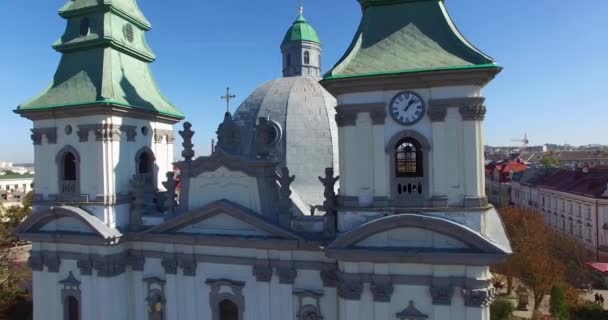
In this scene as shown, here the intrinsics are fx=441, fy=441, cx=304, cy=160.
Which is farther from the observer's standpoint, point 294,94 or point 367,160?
point 294,94

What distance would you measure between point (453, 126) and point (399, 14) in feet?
16.9

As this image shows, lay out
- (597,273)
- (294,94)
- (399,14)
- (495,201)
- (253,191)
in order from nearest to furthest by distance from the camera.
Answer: (399,14) → (253,191) → (294,94) → (597,273) → (495,201)

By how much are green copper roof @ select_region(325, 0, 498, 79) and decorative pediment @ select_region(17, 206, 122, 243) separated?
1283 centimetres

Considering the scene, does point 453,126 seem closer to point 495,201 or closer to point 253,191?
point 253,191

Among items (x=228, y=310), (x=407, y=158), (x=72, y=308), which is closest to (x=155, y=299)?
(x=228, y=310)

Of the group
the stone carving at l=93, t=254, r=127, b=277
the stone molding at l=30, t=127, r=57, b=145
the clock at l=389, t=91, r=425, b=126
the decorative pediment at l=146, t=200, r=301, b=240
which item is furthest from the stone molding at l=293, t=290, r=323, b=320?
the stone molding at l=30, t=127, r=57, b=145

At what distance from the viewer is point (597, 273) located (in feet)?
128

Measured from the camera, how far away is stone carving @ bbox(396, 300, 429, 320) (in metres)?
16.2

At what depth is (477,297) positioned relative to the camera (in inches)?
609

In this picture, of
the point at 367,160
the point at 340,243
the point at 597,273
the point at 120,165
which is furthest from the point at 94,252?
the point at 597,273

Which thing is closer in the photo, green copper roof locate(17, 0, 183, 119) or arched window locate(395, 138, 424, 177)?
arched window locate(395, 138, 424, 177)

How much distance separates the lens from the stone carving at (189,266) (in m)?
20.4

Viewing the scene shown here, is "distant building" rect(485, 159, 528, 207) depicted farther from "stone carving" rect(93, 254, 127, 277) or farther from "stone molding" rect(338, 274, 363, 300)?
"stone carving" rect(93, 254, 127, 277)

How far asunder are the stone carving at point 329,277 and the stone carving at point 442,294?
397 cm
